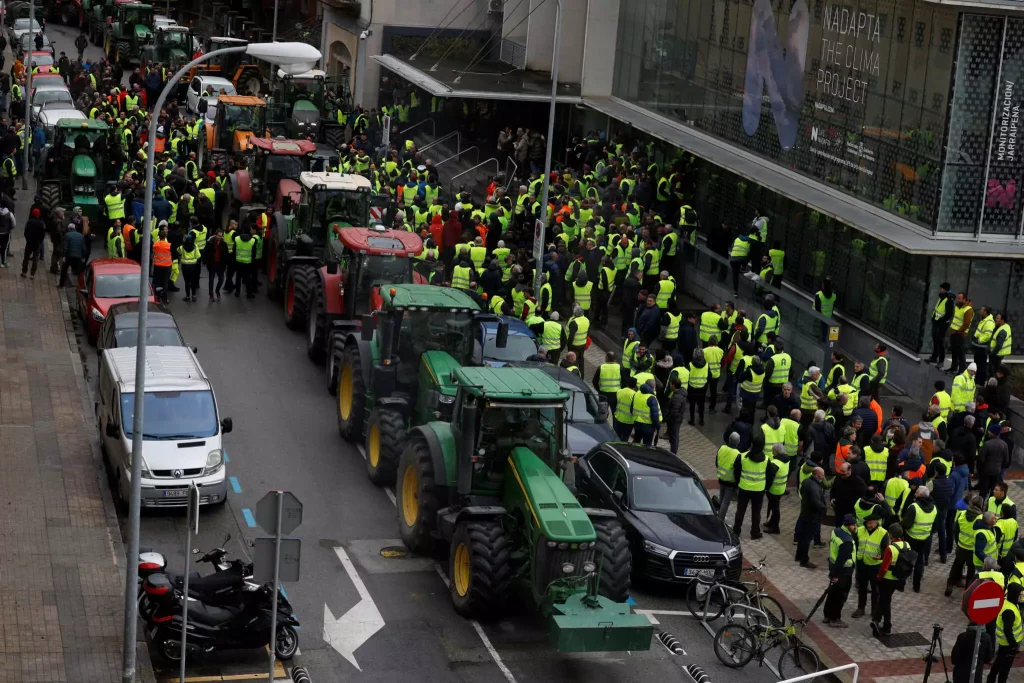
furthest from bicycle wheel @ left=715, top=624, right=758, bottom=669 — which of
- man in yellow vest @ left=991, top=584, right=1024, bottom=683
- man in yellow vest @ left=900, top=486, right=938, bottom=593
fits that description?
man in yellow vest @ left=900, top=486, right=938, bottom=593

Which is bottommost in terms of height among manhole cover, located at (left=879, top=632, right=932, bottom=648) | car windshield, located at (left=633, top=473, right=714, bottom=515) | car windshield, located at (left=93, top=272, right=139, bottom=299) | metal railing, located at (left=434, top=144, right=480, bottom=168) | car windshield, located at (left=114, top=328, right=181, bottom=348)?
manhole cover, located at (left=879, top=632, right=932, bottom=648)

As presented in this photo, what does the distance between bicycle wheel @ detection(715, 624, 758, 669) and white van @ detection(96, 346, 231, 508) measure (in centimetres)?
715

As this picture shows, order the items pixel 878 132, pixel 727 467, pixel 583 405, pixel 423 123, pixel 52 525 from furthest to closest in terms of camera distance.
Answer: pixel 423 123, pixel 878 132, pixel 583 405, pixel 727 467, pixel 52 525

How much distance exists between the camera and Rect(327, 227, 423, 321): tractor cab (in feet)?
87.0

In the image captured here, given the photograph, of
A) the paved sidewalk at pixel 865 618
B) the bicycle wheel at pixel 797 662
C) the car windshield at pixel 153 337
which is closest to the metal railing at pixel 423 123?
the car windshield at pixel 153 337

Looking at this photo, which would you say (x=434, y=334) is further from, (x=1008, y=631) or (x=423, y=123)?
(x=423, y=123)

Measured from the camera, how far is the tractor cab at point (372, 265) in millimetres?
26531

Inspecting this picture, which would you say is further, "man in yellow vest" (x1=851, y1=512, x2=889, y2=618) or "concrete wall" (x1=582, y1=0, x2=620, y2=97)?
"concrete wall" (x1=582, y1=0, x2=620, y2=97)

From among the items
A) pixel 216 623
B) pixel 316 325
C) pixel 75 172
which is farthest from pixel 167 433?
pixel 75 172

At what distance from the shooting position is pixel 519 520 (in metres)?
18.6

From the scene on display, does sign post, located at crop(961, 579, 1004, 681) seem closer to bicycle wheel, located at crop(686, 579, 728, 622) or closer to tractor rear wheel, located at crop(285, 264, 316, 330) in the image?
bicycle wheel, located at crop(686, 579, 728, 622)

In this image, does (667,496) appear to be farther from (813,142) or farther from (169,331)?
(813,142)

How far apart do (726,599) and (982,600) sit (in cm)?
473

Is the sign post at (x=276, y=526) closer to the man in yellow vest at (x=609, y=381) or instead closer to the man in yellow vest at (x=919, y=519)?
the man in yellow vest at (x=919, y=519)
